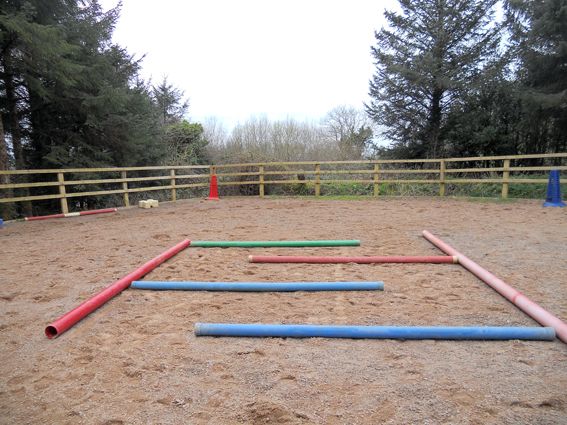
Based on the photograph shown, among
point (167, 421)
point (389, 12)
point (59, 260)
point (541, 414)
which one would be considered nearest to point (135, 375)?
point (167, 421)

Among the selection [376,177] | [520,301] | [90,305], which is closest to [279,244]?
[90,305]

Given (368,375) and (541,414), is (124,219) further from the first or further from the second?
(541,414)

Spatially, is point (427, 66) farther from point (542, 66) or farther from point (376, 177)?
point (376, 177)

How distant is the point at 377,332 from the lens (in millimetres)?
2369

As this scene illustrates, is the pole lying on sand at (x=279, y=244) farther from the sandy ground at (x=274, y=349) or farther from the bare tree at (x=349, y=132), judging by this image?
the bare tree at (x=349, y=132)

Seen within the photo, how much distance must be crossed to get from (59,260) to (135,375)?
3.32m

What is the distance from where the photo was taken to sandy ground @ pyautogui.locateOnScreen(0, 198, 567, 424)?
1732mm

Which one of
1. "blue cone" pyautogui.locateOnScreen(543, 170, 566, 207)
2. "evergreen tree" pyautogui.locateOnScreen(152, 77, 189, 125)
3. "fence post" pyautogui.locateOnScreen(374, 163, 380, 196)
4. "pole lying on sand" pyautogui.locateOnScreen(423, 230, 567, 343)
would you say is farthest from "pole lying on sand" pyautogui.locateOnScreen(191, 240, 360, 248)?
"evergreen tree" pyautogui.locateOnScreen(152, 77, 189, 125)

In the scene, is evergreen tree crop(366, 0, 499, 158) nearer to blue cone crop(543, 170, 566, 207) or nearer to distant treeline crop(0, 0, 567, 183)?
distant treeline crop(0, 0, 567, 183)

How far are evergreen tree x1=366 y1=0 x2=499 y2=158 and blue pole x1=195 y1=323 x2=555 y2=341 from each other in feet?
46.2

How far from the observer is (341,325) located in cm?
256

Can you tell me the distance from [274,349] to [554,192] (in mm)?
9025

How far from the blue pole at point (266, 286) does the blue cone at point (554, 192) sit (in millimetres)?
7548

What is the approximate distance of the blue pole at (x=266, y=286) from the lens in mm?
3254
